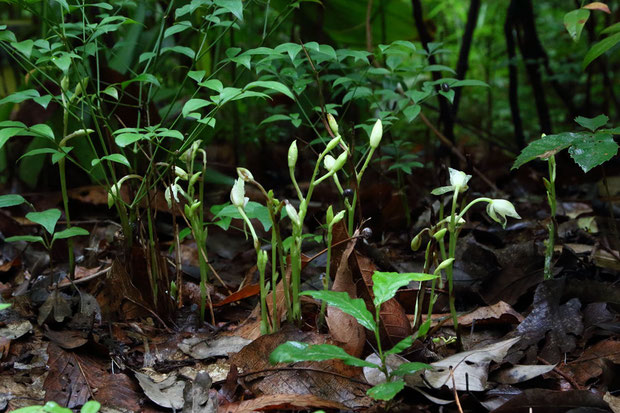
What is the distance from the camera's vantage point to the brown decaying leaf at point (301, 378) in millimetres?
1159

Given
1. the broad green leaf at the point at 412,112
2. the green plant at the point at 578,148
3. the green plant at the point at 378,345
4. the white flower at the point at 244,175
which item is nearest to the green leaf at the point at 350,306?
the green plant at the point at 378,345

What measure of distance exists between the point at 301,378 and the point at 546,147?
80 cm

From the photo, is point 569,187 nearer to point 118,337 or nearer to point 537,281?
point 537,281

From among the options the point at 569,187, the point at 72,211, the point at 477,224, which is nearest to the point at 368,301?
the point at 477,224

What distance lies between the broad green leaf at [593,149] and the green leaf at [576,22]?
0.25 metres

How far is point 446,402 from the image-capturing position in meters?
1.08

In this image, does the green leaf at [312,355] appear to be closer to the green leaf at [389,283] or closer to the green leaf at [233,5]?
the green leaf at [389,283]

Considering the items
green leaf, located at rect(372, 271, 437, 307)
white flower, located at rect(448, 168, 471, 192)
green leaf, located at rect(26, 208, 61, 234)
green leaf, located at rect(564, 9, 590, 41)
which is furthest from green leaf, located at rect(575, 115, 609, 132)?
green leaf, located at rect(26, 208, 61, 234)

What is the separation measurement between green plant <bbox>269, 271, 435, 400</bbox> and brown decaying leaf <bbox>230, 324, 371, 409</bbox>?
0.11m

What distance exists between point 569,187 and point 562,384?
2.28 metres

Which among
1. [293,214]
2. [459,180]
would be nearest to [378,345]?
[293,214]

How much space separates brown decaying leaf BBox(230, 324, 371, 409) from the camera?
1.16 m

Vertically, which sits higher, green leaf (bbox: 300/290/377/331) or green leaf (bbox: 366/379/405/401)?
green leaf (bbox: 300/290/377/331)

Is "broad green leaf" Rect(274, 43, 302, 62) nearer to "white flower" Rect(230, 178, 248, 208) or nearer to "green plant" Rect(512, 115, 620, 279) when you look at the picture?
"white flower" Rect(230, 178, 248, 208)
